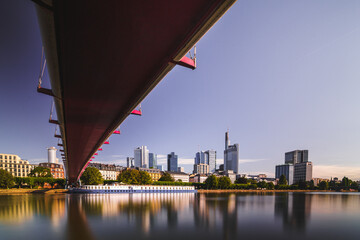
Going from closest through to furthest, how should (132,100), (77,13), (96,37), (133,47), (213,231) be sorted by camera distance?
(77,13) < (96,37) < (133,47) < (132,100) < (213,231)

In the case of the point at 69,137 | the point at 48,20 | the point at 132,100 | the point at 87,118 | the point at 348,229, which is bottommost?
the point at 348,229

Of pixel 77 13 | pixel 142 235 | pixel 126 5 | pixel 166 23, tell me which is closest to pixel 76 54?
pixel 77 13

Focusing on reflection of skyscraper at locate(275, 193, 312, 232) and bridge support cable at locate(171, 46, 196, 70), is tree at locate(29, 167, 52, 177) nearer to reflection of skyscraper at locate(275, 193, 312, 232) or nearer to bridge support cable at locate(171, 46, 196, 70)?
reflection of skyscraper at locate(275, 193, 312, 232)

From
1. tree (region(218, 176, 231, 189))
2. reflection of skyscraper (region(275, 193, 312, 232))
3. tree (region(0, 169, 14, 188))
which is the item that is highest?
reflection of skyscraper (region(275, 193, 312, 232))

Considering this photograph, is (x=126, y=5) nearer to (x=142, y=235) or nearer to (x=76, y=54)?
(x=76, y=54)

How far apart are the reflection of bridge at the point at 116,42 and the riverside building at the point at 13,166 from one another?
150 meters

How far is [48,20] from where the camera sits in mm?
4930

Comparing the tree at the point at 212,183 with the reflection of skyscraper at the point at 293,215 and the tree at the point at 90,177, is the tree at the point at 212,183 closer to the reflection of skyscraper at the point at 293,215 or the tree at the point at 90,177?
the tree at the point at 90,177

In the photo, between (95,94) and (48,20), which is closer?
(48,20)

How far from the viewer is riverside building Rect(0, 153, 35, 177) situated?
12200cm

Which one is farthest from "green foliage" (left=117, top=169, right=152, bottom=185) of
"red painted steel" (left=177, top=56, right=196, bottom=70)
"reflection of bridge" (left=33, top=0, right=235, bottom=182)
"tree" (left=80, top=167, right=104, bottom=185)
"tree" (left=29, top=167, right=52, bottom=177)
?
"red painted steel" (left=177, top=56, right=196, bottom=70)

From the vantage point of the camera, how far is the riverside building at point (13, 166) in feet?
400

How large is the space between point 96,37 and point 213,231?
1352 centimetres

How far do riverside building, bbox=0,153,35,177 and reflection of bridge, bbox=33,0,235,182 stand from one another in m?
150
